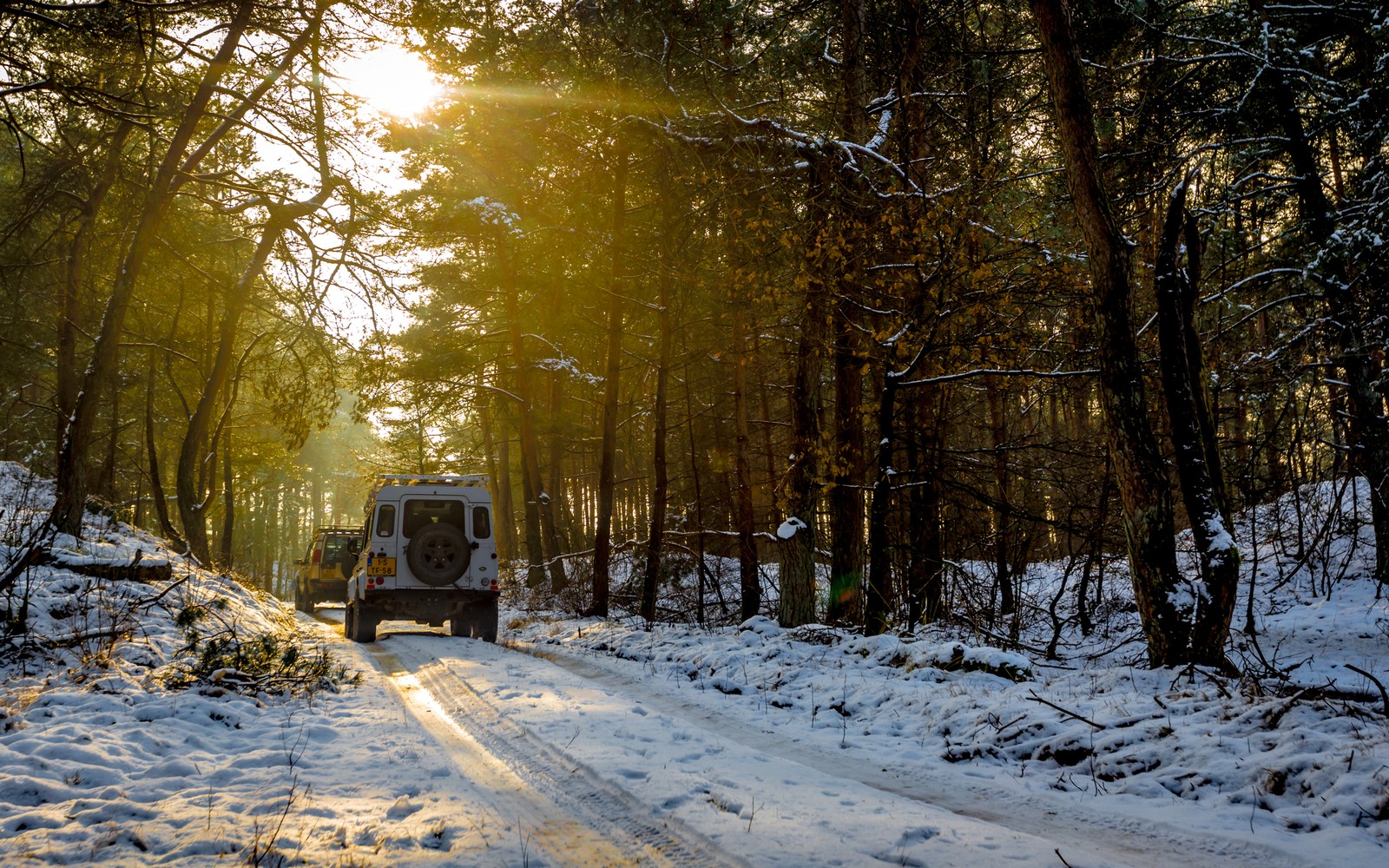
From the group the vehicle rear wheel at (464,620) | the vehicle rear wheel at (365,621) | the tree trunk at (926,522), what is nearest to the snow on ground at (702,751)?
the tree trunk at (926,522)

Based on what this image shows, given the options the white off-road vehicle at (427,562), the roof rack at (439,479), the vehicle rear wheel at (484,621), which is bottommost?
the vehicle rear wheel at (484,621)

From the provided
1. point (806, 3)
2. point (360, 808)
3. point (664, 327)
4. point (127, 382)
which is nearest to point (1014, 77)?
point (806, 3)

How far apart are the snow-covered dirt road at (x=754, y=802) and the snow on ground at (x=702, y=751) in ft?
0.08

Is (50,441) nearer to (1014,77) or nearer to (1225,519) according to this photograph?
(1014,77)

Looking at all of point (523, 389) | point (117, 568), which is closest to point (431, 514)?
point (117, 568)

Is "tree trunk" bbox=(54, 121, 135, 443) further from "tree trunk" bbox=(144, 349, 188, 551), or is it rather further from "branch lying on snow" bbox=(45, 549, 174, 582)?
"tree trunk" bbox=(144, 349, 188, 551)

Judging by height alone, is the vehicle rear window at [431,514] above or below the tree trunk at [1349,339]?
below

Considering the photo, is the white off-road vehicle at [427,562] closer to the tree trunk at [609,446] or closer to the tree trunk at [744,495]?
the tree trunk at [609,446]

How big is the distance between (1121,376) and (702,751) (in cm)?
531

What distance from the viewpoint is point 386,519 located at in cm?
1379

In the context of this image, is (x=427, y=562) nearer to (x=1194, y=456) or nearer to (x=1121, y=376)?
(x=1121, y=376)

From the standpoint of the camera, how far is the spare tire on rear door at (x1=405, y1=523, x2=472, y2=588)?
13633 millimetres

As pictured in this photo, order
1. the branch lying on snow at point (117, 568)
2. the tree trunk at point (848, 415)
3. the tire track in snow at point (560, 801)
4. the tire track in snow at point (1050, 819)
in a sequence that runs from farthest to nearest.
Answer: the tree trunk at point (848, 415), the branch lying on snow at point (117, 568), the tire track in snow at point (560, 801), the tire track in snow at point (1050, 819)

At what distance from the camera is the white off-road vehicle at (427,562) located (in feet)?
44.7
